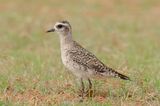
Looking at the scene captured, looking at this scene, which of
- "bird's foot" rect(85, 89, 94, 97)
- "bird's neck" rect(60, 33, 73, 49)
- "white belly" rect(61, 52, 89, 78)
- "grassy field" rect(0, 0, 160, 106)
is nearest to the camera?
"grassy field" rect(0, 0, 160, 106)

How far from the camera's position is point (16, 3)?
81.2 ft

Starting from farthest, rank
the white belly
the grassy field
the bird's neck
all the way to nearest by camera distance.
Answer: the bird's neck < the white belly < the grassy field

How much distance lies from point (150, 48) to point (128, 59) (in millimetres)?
2216

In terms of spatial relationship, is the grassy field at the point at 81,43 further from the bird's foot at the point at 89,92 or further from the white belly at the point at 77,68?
the white belly at the point at 77,68

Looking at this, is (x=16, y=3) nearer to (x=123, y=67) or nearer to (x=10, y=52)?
(x=10, y=52)

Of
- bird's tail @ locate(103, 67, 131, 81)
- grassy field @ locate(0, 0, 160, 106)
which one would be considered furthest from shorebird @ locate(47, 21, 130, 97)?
grassy field @ locate(0, 0, 160, 106)

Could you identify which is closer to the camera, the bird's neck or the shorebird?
the shorebird

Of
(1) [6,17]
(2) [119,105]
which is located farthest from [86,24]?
(2) [119,105]

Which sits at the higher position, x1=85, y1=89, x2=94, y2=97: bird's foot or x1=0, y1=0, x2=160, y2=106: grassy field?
x1=0, y1=0, x2=160, y2=106: grassy field

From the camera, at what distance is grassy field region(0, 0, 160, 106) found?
35.6 feet

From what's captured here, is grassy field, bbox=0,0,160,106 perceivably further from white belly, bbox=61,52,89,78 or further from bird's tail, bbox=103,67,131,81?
white belly, bbox=61,52,89,78

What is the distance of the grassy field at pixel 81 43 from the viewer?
427 inches

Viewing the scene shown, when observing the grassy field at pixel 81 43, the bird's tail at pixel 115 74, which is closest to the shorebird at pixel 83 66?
the bird's tail at pixel 115 74

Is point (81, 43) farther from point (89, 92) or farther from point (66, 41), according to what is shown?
point (89, 92)
